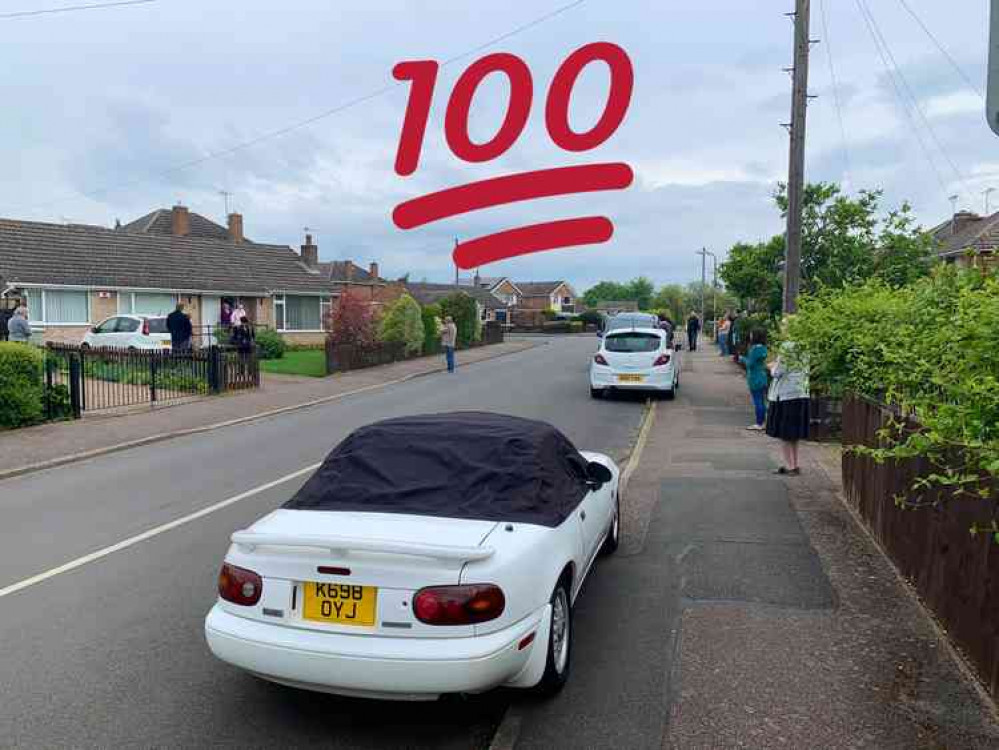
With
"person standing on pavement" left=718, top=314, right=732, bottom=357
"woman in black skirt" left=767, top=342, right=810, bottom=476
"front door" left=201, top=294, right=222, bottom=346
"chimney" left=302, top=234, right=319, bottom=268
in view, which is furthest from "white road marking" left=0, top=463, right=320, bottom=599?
"chimney" left=302, top=234, right=319, bottom=268

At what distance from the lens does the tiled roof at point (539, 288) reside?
385 ft

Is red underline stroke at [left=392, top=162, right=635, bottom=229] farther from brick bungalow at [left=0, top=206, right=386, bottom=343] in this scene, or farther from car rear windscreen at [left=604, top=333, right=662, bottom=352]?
brick bungalow at [left=0, top=206, right=386, bottom=343]

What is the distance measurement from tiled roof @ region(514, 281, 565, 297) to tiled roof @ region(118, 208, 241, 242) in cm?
6994

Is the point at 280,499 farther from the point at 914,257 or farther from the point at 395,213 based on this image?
the point at 914,257

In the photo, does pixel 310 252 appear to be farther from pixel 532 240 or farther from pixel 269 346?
pixel 532 240

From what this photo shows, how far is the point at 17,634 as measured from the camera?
5.03 meters

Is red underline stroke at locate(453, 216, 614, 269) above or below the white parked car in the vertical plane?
above

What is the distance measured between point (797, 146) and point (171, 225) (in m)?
41.2

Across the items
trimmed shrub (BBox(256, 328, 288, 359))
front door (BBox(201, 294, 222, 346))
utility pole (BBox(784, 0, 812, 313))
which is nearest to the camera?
utility pole (BBox(784, 0, 812, 313))

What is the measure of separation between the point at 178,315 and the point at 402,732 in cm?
1923

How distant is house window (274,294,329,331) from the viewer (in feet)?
124

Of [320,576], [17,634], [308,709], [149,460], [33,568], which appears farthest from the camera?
[149,460]

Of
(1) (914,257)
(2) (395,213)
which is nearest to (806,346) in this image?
(2) (395,213)

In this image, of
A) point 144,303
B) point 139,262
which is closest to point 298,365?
point 144,303
